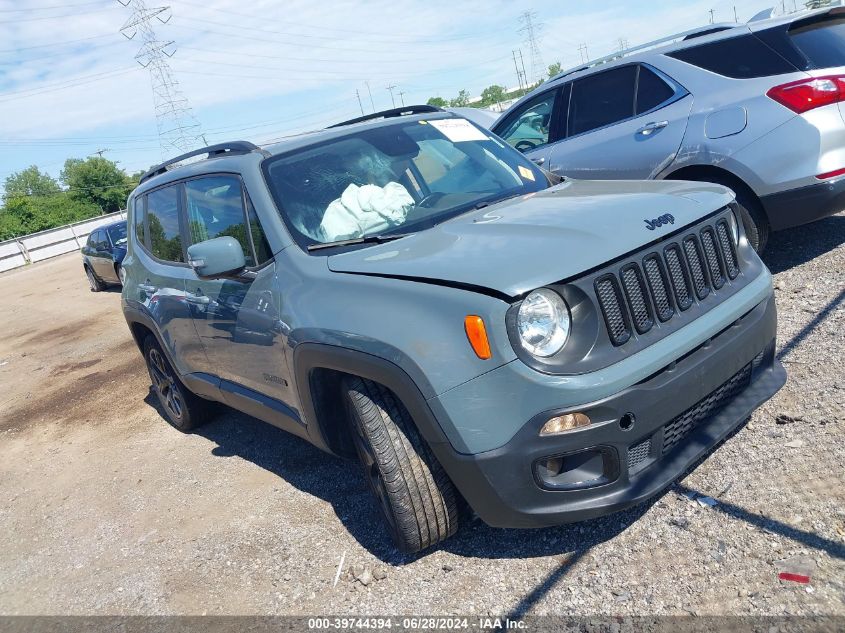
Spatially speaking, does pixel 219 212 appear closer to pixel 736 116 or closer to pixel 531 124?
pixel 736 116

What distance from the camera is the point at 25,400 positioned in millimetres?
8031

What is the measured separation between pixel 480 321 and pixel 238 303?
172cm

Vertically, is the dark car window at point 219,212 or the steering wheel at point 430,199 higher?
the dark car window at point 219,212

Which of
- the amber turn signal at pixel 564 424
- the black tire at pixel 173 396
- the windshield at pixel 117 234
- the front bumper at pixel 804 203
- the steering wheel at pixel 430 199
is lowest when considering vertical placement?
the black tire at pixel 173 396

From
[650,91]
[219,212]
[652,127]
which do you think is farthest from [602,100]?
[219,212]

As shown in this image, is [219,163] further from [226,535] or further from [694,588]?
[694,588]

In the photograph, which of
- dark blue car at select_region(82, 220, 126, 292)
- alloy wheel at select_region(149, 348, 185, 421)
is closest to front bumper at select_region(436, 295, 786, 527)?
alloy wheel at select_region(149, 348, 185, 421)

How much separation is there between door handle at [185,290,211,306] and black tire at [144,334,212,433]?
108cm

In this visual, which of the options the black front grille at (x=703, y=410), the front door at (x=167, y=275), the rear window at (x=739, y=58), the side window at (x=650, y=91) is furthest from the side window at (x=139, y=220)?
the rear window at (x=739, y=58)

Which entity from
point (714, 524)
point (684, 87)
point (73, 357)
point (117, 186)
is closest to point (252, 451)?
point (714, 524)

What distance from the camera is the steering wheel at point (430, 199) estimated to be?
3.68m

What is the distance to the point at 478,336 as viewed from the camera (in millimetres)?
2576

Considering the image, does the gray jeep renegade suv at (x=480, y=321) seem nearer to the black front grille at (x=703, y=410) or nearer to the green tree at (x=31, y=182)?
the black front grille at (x=703, y=410)

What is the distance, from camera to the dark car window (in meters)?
3.75
